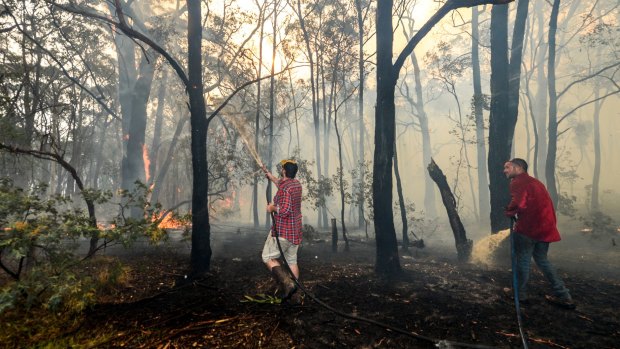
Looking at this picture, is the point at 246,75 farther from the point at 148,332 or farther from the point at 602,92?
the point at 602,92

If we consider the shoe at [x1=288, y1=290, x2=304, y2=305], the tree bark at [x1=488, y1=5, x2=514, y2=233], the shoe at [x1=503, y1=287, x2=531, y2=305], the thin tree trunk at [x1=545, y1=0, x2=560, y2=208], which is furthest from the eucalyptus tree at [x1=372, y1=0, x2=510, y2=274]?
the thin tree trunk at [x1=545, y1=0, x2=560, y2=208]

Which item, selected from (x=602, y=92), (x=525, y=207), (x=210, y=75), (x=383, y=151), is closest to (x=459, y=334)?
(x=525, y=207)

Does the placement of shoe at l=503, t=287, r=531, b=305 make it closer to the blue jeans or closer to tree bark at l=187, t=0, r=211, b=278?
the blue jeans

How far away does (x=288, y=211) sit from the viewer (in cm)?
505

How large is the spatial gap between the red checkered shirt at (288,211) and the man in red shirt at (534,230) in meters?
3.42

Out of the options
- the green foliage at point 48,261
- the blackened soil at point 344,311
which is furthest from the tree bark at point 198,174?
the green foliage at point 48,261

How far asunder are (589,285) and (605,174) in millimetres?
69805

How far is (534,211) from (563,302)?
1410 millimetres

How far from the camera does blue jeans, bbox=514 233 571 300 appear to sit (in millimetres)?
4824

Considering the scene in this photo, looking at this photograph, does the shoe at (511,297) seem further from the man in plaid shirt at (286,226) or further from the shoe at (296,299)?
the man in plaid shirt at (286,226)

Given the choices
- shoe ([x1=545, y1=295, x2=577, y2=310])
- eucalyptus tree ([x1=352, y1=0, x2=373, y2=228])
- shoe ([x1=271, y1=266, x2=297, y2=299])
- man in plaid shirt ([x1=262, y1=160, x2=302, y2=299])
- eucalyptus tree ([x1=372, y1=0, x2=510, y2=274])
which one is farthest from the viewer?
eucalyptus tree ([x1=352, y1=0, x2=373, y2=228])

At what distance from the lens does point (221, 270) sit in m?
6.24

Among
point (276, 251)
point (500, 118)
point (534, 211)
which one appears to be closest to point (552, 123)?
point (500, 118)

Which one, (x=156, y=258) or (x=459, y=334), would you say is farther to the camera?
(x=156, y=258)
